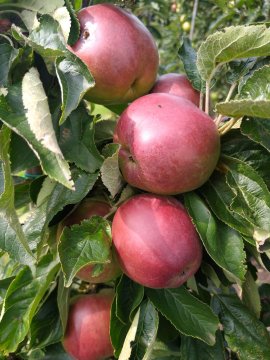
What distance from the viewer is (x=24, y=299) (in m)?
0.77

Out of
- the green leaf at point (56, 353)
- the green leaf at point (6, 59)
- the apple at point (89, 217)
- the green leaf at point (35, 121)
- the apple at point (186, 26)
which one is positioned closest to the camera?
the green leaf at point (35, 121)

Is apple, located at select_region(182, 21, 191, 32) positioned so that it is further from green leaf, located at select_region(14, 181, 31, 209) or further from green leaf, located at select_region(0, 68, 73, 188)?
green leaf, located at select_region(0, 68, 73, 188)

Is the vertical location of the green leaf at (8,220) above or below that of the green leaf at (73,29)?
below

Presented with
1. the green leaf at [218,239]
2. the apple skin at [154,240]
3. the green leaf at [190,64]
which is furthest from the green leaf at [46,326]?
the green leaf at [190,64]

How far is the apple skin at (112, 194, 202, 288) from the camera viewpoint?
2.13 ft

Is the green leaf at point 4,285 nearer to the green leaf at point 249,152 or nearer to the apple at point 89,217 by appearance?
the apple at point 89,217

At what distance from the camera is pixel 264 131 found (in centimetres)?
63

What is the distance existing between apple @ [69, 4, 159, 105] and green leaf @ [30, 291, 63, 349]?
423 millimetres

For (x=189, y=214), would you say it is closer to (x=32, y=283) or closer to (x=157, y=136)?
(x=157, y=136)

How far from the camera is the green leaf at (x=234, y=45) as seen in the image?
1.96 feet

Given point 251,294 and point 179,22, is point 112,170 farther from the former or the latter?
point 179,22

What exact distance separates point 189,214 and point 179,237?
0.04 m

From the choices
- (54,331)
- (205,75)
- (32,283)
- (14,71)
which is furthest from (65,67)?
(54,331)

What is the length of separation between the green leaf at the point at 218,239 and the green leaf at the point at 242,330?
207 mm
